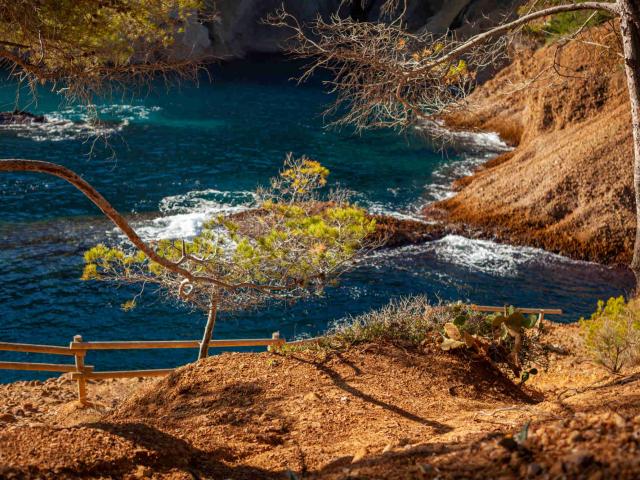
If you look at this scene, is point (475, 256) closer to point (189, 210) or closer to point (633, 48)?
point (189, 210)

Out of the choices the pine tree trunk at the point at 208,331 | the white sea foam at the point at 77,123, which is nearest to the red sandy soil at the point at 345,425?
the pine tree trunk at the point at 208,331

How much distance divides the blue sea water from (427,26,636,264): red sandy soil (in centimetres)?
105

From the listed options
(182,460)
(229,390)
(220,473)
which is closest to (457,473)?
(220,473)

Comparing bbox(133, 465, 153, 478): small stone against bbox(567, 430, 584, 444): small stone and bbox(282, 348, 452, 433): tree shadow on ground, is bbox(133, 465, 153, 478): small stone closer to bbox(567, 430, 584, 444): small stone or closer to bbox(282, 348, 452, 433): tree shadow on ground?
bbox(282, 348, 452, 433): tree shadow on ground

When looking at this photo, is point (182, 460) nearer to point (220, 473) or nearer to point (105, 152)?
point (220, 473)

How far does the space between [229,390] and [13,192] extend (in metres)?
17.7

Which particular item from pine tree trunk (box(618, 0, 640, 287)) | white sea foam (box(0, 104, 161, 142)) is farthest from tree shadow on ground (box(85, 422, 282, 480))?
white sea foam (box(0, 104, 161, 142))

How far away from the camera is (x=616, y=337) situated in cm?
935

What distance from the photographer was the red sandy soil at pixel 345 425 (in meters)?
4.57

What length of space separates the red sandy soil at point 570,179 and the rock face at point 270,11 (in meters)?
17.7

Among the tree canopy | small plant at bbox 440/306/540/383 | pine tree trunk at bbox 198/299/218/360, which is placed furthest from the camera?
pine tree trunk at bbox 198/299/218/360

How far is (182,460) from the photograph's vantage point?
19.4 feet

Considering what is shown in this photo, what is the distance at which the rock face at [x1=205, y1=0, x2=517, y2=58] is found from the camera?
141 ft

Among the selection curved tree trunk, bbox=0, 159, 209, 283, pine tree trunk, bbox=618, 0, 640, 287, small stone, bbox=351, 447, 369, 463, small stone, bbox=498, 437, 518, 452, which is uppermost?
pine tree trunk, bbox=618, 0, 640, 287
